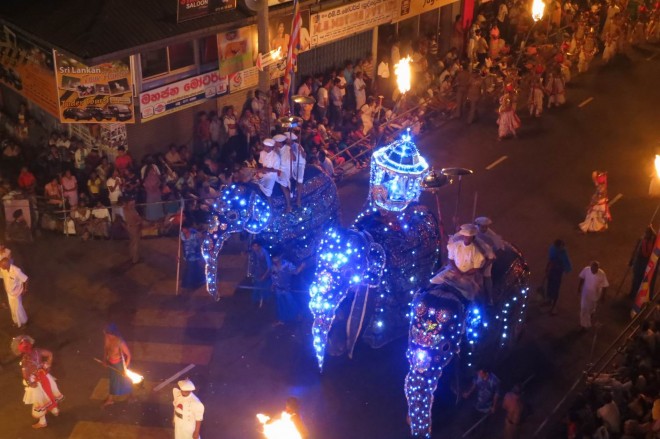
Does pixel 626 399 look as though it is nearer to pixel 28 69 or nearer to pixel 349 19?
pixel 28 69

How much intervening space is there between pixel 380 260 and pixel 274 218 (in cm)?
206

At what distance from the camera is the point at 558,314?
13812mm

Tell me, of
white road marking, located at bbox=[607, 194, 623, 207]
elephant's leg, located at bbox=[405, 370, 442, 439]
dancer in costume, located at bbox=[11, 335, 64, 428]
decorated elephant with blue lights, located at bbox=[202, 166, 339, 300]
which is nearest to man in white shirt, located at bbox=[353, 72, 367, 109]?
white road marking, located at bbox=[607, 194, 623, 207]

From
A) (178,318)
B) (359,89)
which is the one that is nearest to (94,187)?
(178,318)

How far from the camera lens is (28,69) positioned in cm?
1600

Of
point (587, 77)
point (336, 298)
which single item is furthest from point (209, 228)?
point (587, 77)

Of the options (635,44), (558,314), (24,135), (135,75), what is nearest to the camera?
(558,314)

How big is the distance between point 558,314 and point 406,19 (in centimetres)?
1197

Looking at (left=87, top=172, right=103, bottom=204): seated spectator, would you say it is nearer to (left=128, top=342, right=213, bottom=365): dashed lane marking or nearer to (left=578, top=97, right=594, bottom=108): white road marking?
(left=128, top=342, right=213, bottom=365): dashed lane marking

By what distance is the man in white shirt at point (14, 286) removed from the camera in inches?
494

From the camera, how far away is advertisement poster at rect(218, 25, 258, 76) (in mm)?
17281

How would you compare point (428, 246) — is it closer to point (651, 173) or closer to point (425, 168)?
point (425, 168)

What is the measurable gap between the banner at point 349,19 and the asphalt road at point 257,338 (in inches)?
153

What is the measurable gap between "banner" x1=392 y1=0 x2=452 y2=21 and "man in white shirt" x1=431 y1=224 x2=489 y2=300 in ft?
40.5
